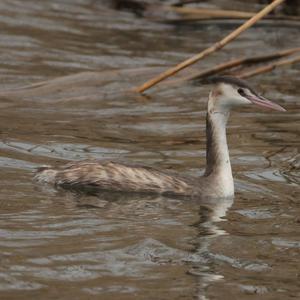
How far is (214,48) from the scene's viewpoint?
1395cm

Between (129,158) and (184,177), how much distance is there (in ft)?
3.98

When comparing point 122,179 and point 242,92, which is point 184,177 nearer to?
point 122,179

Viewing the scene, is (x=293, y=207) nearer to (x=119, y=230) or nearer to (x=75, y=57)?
(x=119, y=230)

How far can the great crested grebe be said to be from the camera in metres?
11.0

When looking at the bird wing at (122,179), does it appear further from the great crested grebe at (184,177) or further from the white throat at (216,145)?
the white throat at (216,145)

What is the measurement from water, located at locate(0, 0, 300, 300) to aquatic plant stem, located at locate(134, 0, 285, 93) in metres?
0.38

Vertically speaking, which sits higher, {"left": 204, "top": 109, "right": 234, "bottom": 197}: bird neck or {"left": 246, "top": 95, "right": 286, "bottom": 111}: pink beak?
{"left": 246, "top": 95, "right": 286, "bottom": 111}: pink beak

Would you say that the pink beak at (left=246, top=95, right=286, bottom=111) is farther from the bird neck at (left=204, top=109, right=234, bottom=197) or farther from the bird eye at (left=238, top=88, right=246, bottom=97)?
the bird neck at (left=204, top=109, right=234, bottom=197)

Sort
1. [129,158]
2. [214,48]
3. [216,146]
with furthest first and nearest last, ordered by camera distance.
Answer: [214,48] → [129,158] → [216,146]

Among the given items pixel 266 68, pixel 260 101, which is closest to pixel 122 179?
pixel 260 101

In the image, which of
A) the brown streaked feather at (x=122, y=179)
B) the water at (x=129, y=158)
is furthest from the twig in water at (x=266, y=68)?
the brown streaked feather at (x=122, y=179)

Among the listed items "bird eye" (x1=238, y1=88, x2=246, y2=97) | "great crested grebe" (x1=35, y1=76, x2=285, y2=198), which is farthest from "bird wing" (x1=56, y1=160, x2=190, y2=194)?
"bird eye" (x1=238, y1=88, x2=246, y2=97)

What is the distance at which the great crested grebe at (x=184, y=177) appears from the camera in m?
11.0

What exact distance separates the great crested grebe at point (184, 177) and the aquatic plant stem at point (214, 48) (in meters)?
2.59
